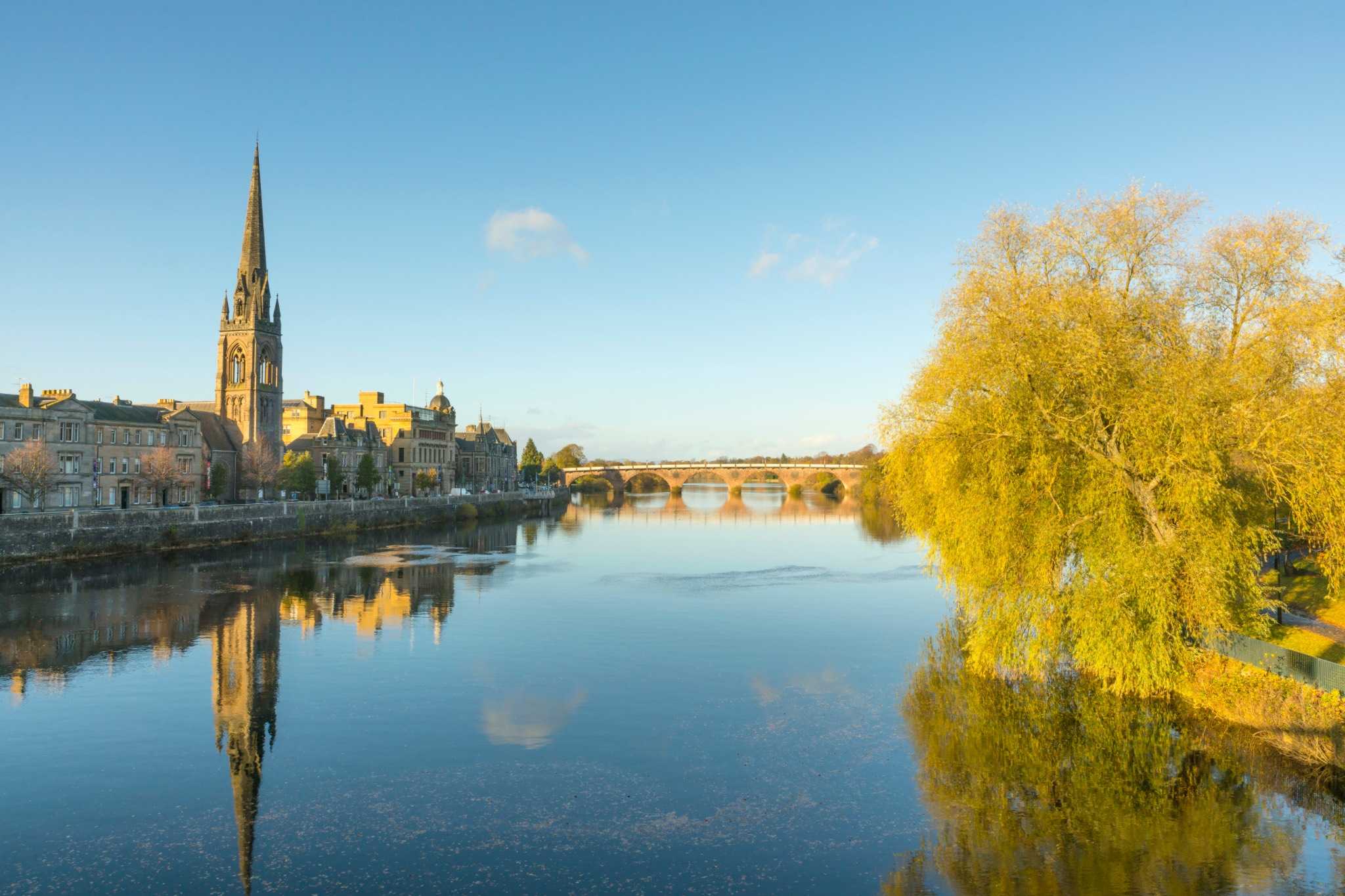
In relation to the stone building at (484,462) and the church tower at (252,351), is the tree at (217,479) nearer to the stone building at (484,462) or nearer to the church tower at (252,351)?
the church tower at (252,351)

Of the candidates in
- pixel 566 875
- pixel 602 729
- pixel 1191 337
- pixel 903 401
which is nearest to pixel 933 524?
pixel 903 401

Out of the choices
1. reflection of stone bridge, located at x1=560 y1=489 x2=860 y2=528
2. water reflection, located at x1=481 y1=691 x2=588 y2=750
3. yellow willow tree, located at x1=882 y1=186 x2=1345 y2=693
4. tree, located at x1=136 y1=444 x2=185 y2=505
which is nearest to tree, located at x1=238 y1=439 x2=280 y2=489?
tree, located at x1=136 y1=444 x2=185 y2=505

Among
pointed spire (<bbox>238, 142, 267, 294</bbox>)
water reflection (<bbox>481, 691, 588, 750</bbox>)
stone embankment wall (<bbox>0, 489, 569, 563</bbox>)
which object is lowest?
water reflection (<bbox>481, 691, 588, 750</bbox>)

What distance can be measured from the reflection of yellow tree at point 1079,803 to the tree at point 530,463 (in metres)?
170

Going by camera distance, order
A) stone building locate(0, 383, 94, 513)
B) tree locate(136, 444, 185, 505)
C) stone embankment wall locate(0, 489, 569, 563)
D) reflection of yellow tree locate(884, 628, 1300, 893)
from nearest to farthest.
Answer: reflection of yellow tree locate(884, 628, 1300, 893) → stone embankment wall locate(0, 489, 569, 563) → stone building locate(0, 383, 94, 513) → tree locate(136, 444, 185, 505)

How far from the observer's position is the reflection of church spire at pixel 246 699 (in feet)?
61.4

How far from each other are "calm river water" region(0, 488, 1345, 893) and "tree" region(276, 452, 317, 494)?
50345 millimetres

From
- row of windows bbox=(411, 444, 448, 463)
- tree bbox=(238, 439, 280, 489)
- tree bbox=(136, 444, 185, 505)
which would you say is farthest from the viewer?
row of windows bbox=(411, 444, 448, 463)

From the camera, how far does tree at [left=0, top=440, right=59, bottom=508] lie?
61.9 meters

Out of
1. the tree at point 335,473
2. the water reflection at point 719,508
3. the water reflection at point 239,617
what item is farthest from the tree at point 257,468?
the water reflection at point 719,508

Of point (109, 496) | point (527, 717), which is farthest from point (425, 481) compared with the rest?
point (527, 717)

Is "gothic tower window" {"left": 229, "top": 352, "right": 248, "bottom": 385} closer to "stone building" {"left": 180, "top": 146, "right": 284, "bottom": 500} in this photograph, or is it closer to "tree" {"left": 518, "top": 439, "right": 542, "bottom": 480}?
"stone building" {"left": 180, "top": 146, "right": 284, "bottom": 500}

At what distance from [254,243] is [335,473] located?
29.0 m

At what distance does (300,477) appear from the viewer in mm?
91500
